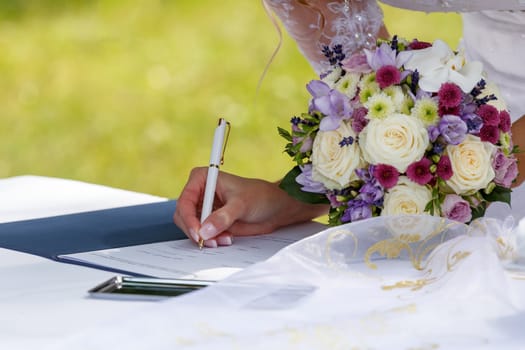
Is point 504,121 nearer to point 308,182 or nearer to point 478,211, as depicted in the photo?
point 478,211

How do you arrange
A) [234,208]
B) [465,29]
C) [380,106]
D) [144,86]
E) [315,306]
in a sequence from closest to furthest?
[315,306] < [380,106] < [234,208] < [465,29] < [144,86]

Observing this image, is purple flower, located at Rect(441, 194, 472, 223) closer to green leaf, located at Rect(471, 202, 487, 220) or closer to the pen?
green leaf, located at Rect(471, 202, 487, 220)

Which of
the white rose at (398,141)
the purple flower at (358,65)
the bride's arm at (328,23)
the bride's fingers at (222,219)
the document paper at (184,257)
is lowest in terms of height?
the document paper at (184,257)

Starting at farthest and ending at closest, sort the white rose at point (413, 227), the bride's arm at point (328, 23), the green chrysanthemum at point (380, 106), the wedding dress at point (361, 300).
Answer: the bride's arm at point (328, 23)
the green chrysanthemum at point (380, 106)
the white rose at point (413, 227)
the wedding dress at point (361, 300)

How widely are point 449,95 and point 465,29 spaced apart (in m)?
1.30

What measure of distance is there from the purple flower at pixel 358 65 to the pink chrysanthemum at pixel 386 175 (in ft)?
0.53

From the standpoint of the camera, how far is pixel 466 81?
149 cm

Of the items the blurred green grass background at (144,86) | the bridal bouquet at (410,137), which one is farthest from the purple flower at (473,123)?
the blurred green grass background at (144,86)

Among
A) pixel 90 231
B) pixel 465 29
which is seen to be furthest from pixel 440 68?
pixel 465 29

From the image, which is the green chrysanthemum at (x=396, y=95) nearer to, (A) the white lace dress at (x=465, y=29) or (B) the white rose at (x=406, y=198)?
(B) the white rose at (x=406, y=198)

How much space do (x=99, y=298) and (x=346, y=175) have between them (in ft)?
1.41

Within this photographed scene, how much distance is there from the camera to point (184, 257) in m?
1.55

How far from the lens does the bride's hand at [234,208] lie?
65.9 inches

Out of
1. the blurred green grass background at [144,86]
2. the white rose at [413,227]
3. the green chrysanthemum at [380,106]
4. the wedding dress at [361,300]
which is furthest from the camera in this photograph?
the blurred green grass background at [144,86]
